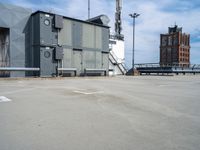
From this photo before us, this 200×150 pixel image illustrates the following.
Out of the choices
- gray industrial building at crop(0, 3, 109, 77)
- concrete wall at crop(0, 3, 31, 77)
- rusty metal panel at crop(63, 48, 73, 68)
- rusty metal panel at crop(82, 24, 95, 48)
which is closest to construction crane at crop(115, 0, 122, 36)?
rusty metal panel at crop(82, 24, 95, 48)

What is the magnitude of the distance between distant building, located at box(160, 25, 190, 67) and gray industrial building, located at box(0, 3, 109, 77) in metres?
55.4

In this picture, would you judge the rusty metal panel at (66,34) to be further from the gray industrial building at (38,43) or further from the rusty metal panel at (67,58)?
→ the rusty metal panel at (67,58)

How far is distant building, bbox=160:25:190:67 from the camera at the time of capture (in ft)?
228

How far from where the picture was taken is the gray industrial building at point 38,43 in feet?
53.4

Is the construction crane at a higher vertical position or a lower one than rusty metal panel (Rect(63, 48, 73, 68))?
higher

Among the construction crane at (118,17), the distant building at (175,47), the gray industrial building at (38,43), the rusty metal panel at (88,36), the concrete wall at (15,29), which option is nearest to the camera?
the concrete wall at (15,29)

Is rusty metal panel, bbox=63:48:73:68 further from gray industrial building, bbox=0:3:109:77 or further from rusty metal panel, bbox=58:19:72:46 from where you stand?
rusty metal panel, bbox=58:19:72:46

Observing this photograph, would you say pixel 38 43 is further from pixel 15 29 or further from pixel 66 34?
pixel 66 34

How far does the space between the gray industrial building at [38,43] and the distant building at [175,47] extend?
55.4m

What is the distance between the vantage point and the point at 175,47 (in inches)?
2800

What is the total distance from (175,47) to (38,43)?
64678 mm

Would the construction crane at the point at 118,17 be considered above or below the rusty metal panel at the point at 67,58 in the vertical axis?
above

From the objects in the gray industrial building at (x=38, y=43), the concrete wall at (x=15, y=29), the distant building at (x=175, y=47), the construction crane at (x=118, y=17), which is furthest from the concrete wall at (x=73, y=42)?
the distant building at (x=175, y=47)

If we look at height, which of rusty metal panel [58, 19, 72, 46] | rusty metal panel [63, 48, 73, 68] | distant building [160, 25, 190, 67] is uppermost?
distant building [160, 25, 190, 67]
